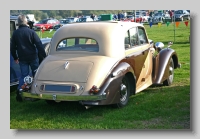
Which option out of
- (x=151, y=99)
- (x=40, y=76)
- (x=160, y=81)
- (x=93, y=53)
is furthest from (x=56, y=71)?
(x=160, y=81)

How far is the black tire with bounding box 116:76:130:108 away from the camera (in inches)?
253

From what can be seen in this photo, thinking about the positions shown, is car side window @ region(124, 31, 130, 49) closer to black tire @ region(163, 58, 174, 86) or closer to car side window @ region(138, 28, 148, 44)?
car side window @ region(138, 28, 148, 44)

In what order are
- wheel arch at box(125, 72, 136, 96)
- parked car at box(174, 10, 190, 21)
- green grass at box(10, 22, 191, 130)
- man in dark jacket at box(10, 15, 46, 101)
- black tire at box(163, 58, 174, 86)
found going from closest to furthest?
1. green grass at box(10, 22, 191, 130)
2. wheel arch at box(125, 72, 136, 96)
3. man in dark jacket at box(10, 15, 46, 101)
4. black tire at box(163, 58, 174, 86)
5. parked car at box(174, 10, 190, 21)

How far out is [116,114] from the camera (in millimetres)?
6164

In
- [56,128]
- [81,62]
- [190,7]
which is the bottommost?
[56,128]

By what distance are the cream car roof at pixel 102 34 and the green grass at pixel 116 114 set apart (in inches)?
40.9

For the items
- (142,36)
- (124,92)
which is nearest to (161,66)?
(142,36)

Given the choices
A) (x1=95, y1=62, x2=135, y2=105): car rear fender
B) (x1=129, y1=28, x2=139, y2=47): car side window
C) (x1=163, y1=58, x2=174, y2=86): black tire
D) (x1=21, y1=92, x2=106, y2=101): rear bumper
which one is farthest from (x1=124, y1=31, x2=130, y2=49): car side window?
(x1=163, y1=58, x2=174, y2=86): black tire

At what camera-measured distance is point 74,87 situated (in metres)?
5.91

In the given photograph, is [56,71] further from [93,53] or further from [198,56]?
[198,56]

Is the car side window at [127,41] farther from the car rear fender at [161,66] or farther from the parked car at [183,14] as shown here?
the parked car at [183,14]

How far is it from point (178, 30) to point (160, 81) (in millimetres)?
11679

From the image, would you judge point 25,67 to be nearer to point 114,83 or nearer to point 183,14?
point 114,83

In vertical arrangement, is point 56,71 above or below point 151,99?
above
